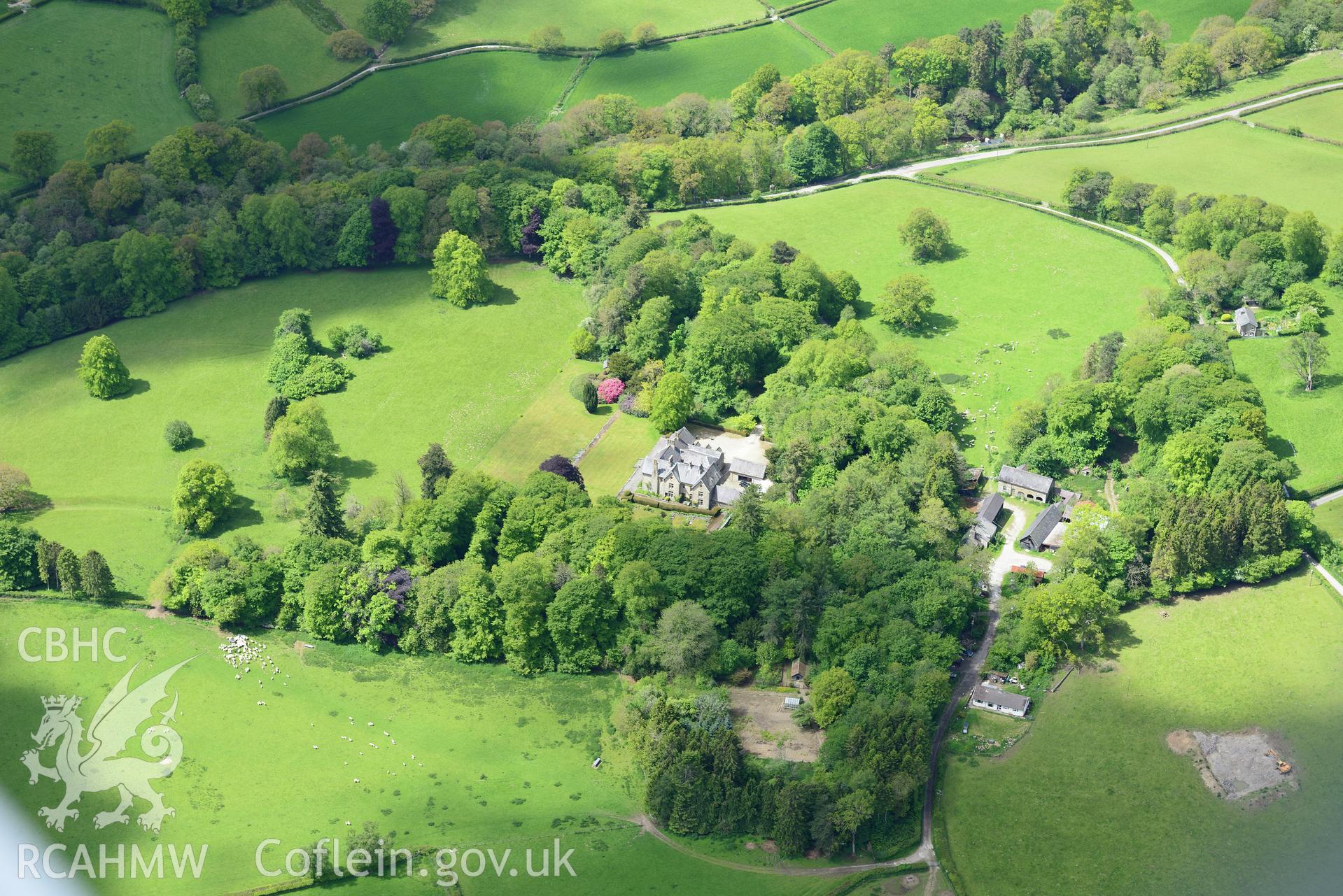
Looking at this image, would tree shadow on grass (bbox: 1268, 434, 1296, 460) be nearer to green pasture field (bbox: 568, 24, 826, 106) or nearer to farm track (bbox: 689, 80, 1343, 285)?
farm track (bbox: 689, 80, 1343, 285)

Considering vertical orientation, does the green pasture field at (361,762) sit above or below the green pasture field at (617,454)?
below

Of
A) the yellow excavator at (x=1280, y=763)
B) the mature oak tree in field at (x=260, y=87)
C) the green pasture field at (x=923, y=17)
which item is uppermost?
the green pasture field at (x=923, y=17)

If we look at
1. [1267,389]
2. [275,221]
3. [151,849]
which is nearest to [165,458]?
[275,221]

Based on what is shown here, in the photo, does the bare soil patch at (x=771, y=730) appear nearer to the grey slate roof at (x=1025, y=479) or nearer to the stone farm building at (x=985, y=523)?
the stone farm building at (x=985, y=523)

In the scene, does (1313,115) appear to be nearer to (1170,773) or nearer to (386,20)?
(1170,773)

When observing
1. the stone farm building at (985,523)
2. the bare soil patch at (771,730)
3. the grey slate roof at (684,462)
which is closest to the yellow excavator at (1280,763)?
the stone farm building at (985,523)

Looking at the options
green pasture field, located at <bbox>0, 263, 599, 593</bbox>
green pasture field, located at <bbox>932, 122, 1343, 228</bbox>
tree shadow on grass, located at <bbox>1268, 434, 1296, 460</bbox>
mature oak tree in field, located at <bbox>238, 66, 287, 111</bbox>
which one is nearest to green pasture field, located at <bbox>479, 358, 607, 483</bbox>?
green pasture field, located at <bbox>0, 263, 599, 593</bbox>
